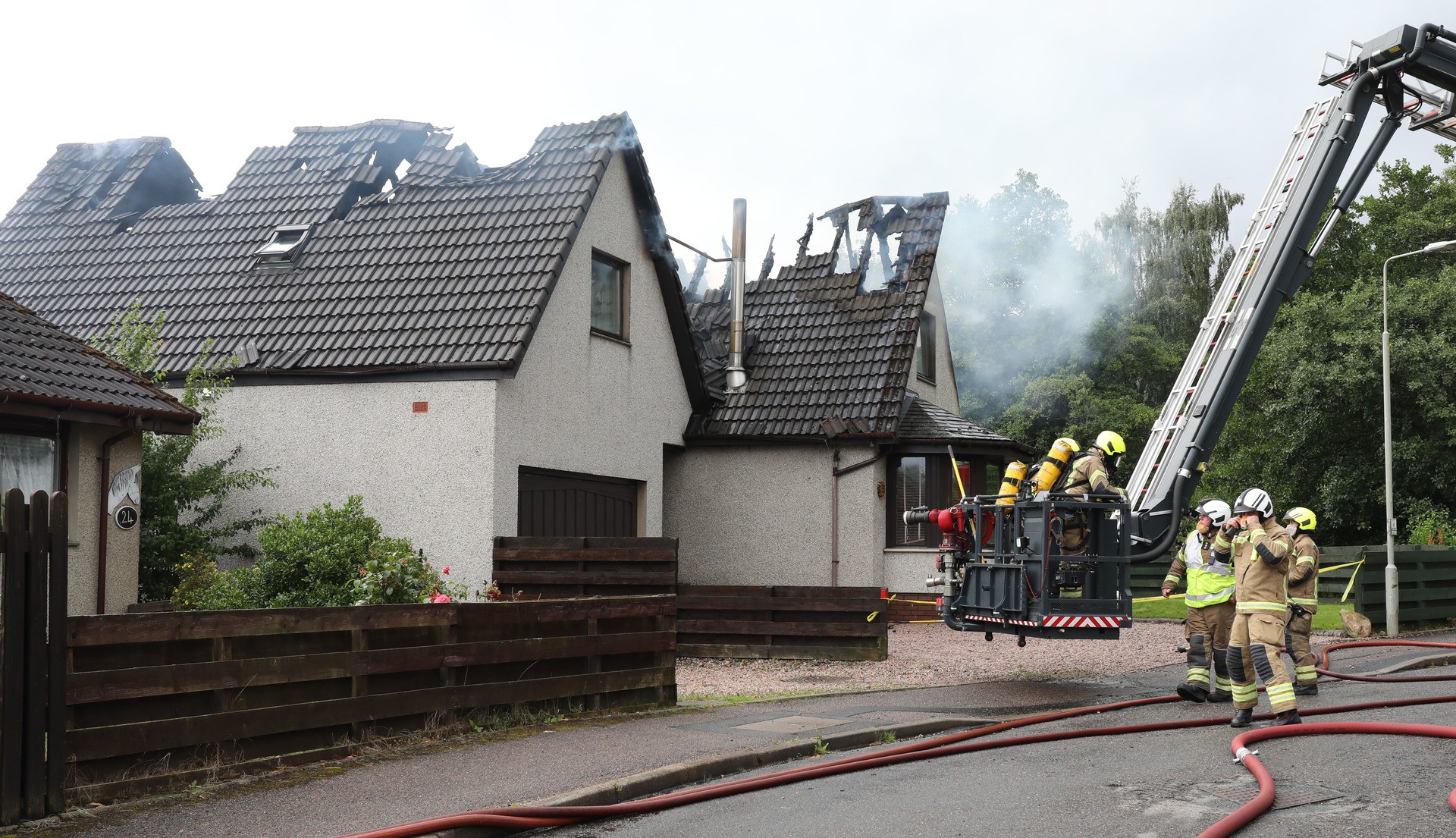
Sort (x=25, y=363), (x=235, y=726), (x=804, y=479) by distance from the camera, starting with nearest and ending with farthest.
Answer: (x=235, y=726) < (x=25, y=363) < (x=804, y=479)

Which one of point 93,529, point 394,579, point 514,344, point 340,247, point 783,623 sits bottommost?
point 783,623

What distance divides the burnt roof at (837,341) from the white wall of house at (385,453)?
553 centimetres

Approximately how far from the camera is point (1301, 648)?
472 inches

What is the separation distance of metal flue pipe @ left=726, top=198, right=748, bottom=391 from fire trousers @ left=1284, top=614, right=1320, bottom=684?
994 cm

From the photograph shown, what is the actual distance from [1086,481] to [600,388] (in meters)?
6.73

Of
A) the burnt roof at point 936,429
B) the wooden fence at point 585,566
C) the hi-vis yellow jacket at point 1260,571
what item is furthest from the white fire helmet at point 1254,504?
the burnt roof at point 936,429

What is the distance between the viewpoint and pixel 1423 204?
37844mm

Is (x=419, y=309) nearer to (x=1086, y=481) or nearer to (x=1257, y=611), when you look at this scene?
(x=1086, y=481)

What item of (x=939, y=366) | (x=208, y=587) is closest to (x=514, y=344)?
(x=208, y=587)

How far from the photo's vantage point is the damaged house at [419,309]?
14.7 m

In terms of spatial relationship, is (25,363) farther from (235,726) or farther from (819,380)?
(819,380)

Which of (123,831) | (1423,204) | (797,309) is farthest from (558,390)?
(1423,204)

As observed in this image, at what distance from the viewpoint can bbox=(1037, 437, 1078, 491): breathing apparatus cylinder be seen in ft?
39.8

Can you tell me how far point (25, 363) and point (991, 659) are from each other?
10.1 metres
